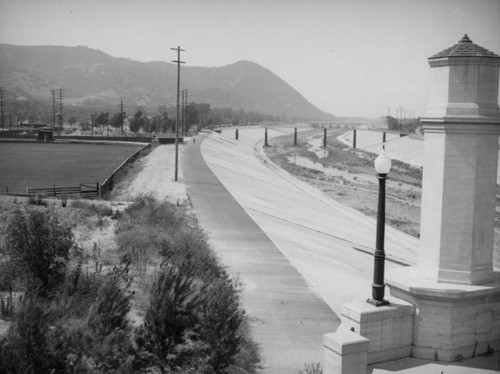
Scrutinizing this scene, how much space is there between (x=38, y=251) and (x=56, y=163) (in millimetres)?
59485

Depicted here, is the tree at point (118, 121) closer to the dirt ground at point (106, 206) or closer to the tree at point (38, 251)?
the dirt ground at point (106, 206)

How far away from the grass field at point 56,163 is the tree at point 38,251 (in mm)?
32605

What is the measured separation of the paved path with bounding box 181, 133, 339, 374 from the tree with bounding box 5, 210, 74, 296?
4.33 metres

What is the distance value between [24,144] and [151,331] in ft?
296

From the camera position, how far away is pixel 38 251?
498 inches

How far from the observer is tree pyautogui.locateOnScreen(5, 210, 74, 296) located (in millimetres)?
12539

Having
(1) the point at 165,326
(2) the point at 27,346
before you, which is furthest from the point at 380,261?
(2) the point at 27,346

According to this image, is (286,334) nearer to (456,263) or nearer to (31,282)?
(456,263)

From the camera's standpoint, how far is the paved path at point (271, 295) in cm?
1073

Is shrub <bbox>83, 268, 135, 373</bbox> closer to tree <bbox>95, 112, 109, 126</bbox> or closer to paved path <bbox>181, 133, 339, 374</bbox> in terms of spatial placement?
paved path <bbox>181, 133, 339, 374</bbox>

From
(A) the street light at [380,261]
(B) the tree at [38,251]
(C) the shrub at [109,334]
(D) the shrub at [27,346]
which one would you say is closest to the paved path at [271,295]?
(A) the street light at [380,261]

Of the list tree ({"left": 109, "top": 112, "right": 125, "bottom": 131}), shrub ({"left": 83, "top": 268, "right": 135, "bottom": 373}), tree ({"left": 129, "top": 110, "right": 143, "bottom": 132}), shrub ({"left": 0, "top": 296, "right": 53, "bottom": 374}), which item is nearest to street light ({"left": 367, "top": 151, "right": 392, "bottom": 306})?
shrub ({"left": 83, "top": 268, "right": 135, "bottom": 373})

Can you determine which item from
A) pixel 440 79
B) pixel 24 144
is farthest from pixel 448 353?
pixel 24 144

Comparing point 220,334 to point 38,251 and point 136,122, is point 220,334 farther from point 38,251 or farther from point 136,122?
point 136,122
